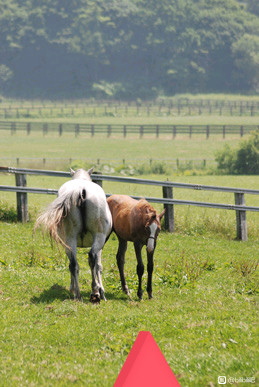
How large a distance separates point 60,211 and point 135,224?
1.09 m

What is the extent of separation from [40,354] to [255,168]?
37.8 meters

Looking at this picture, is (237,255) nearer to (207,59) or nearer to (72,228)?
(72,228)

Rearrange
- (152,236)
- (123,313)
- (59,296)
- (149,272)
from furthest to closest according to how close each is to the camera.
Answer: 1. (59,296)
2. (149,272)
3. (152,236)
4. (123,313)

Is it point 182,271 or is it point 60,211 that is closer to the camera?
point 60,211

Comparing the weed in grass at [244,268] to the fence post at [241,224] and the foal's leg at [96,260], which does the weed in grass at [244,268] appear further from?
the fence post at [241,224]

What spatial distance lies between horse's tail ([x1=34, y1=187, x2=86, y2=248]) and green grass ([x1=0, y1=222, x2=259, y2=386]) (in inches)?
38.7

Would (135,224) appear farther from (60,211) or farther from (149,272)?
(60,211)

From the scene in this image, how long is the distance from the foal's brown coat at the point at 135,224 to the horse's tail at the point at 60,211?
0.82 meters

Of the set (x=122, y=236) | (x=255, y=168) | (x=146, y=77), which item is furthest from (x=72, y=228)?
(x=146, y=77)

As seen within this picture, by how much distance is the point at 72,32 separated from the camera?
17325 centimetres

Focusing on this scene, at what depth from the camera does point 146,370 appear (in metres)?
5.05

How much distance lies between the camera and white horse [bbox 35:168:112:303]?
8094mm

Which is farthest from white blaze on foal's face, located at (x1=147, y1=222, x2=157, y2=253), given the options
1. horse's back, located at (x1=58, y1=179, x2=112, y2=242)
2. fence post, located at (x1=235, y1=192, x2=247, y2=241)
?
Answer: fence post, located at (x1=235, y1=192, x2=247, y2=241)
